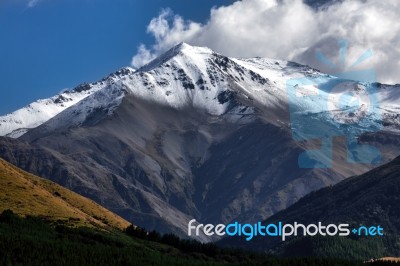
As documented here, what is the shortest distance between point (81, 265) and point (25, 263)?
610 inches

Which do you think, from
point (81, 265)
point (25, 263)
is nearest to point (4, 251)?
point (25, 263)

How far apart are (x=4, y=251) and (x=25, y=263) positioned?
680cm

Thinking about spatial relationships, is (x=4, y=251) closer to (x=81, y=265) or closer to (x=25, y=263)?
(x=25, y=263)

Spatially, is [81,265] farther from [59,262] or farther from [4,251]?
[4,251]

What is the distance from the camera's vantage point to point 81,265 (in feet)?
647

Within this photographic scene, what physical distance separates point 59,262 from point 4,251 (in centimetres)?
1362

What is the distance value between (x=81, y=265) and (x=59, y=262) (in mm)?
5738

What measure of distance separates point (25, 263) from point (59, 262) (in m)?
10.0

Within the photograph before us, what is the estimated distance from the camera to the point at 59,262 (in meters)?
195

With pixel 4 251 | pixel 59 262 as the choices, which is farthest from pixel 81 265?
pixel 4 251

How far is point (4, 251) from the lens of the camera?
190 metres
